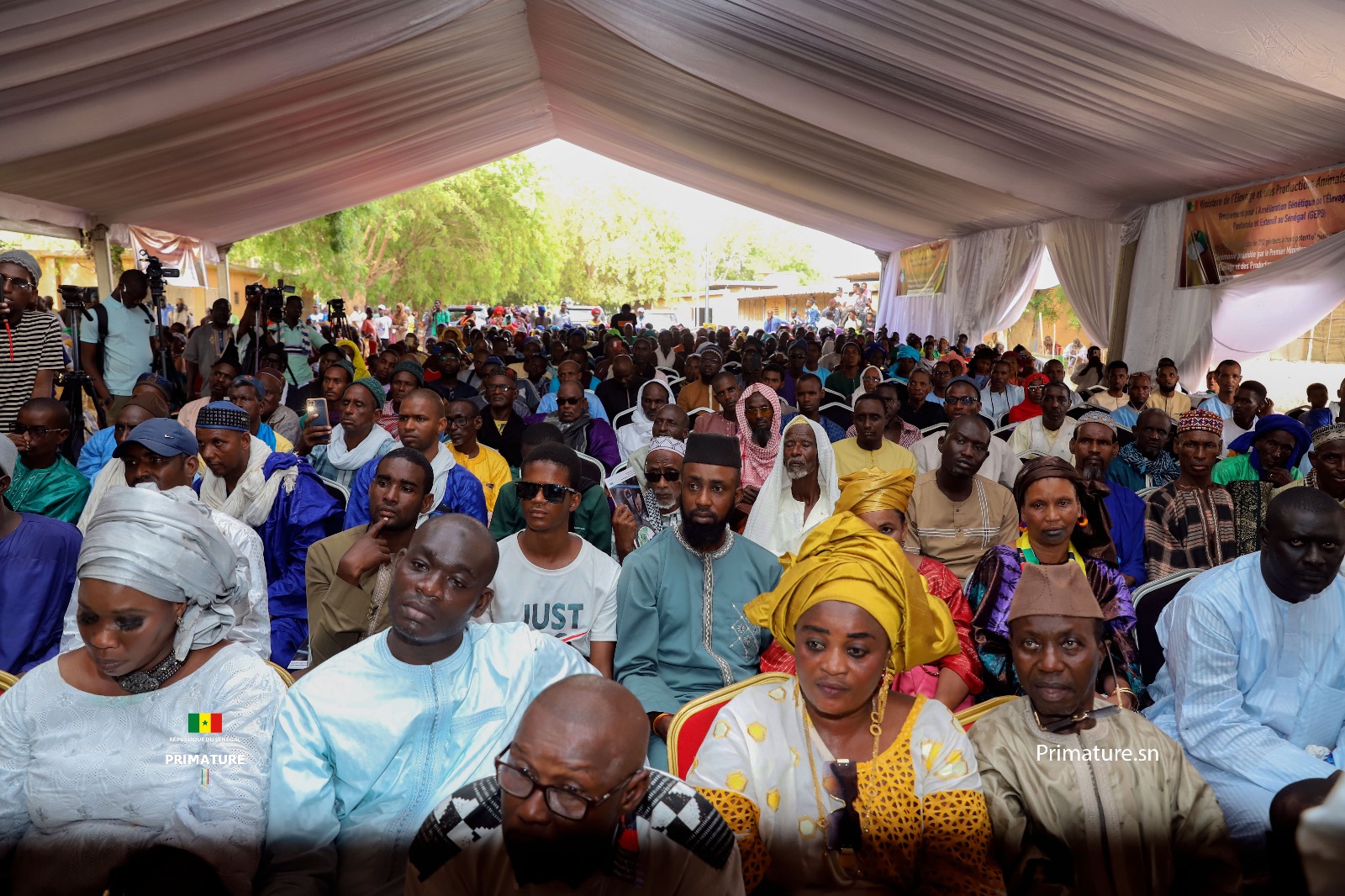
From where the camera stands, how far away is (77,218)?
1151cm

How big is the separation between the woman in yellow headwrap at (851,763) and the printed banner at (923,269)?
18.1 m

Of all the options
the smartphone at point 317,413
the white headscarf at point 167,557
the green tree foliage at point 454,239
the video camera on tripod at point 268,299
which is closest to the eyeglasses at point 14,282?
the smartphone at point 317,413

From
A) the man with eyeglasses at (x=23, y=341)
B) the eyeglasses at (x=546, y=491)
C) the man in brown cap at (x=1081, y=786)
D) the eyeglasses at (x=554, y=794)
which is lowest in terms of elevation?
the man in brown cap at (x=1081, y=786)

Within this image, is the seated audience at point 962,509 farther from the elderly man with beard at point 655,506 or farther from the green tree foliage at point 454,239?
the green tree foliage at point 454,239

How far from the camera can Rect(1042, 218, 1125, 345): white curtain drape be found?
12109 mm

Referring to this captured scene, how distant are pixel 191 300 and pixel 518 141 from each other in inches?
555

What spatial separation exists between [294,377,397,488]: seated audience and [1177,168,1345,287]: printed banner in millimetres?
8212

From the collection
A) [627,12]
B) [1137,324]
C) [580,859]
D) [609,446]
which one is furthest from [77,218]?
[1137,324]

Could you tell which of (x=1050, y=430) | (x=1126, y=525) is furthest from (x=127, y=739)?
(x=1050, y=430)

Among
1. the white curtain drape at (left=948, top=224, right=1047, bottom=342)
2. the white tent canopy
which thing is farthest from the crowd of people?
the white curtain drape at (left=948, top=224, right=1047, bottom=342)

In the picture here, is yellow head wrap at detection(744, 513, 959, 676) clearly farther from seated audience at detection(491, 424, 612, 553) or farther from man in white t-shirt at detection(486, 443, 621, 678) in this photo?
seated audience at detection(491, 424, 612, 553)

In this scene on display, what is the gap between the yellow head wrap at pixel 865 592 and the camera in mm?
2188

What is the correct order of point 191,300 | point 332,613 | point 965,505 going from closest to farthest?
point 332,613, point 965,505, point 191,300

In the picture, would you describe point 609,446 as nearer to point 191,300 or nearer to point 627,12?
point 627,12
